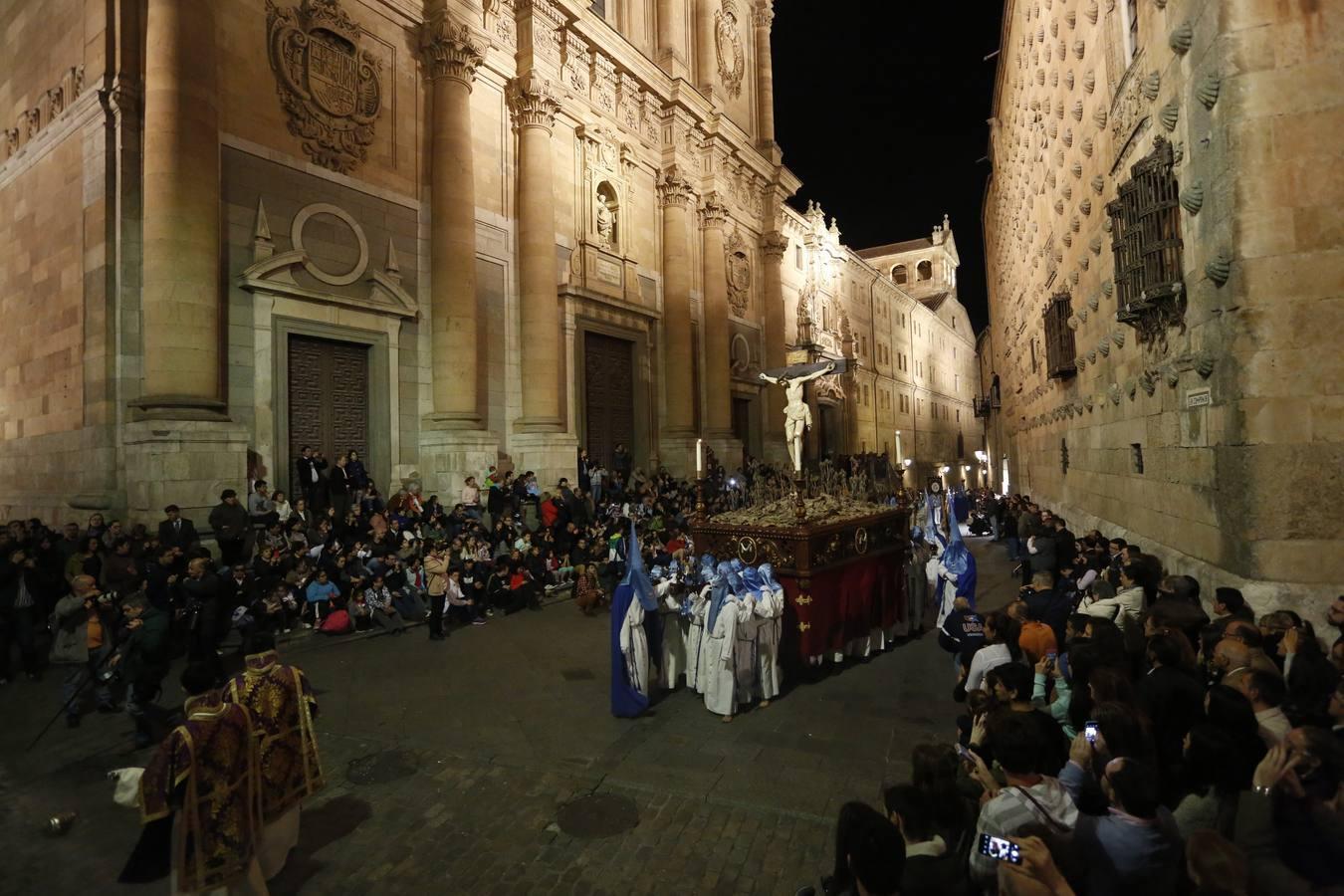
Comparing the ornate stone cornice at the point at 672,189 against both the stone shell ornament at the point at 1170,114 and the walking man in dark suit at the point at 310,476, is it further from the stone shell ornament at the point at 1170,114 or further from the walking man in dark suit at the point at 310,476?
the stone shell ornament at the point at 1170,114

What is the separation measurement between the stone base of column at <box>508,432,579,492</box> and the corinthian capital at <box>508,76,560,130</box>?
329 inches

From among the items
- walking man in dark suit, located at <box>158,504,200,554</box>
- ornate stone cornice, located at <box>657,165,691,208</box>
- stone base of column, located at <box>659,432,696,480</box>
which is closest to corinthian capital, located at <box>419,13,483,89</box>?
ornate stone cornice, located at <box>657,165,691,208</box>

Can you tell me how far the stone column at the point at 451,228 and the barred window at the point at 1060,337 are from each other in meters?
13.1

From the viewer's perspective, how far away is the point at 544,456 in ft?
58.6

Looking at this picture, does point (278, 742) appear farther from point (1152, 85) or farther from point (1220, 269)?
point (1152, 85)

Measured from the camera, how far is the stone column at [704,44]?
26828 mm

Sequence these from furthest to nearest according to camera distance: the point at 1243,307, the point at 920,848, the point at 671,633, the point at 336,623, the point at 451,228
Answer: the point at 451,228
the point at 336,623
the point at 671,633
the point at 1243,307
the point at 920,848

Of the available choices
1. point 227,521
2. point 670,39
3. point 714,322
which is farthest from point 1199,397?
point 670,39

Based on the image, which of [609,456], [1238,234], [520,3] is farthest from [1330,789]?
[520,3]

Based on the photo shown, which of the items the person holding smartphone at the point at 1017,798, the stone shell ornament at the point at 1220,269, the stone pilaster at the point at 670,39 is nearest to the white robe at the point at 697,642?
the person holding smartphone at the point at 1017,798

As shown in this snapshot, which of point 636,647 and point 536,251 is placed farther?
point 536,251

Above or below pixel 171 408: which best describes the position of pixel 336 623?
below

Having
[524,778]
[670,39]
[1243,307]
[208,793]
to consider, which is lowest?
[524,778]

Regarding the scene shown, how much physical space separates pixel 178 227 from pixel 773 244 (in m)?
23.4
